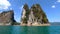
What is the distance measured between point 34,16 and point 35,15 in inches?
59.1

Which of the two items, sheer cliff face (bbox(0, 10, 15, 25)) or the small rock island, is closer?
the small rock island

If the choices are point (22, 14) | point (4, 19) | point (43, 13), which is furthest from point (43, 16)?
point (4, 19)

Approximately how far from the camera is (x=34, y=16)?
15450cm

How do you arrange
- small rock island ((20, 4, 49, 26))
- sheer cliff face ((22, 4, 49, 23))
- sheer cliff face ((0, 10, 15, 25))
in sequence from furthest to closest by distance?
sheer cliff face ((0, 10, 15, 25)), sheer cliff face ((22, 4, 49, 23)), small rock island ((20, 4, 49, 26))

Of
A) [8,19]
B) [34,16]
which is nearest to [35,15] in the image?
[34,16]

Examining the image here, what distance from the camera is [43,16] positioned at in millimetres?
153875

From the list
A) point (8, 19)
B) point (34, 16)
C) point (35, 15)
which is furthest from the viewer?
point (8, 19)

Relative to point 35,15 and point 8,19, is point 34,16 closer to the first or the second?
point 35,15

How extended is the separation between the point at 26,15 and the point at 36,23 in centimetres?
1731

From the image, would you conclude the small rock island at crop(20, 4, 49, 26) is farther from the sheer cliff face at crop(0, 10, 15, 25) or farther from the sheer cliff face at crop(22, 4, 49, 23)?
the sheer cliff face at crop(0, 10, 15, 25)

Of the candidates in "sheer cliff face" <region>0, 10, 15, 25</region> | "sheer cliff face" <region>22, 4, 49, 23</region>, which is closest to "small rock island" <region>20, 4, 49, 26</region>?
"sheer cliff face" <region>22, 4, 49, 23</region>

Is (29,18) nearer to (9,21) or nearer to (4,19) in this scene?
(9,21)

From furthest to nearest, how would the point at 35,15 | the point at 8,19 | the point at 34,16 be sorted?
the point at 8,19
the point at 35,15
the point at 34,16

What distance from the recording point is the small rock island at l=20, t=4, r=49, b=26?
15175 cm
